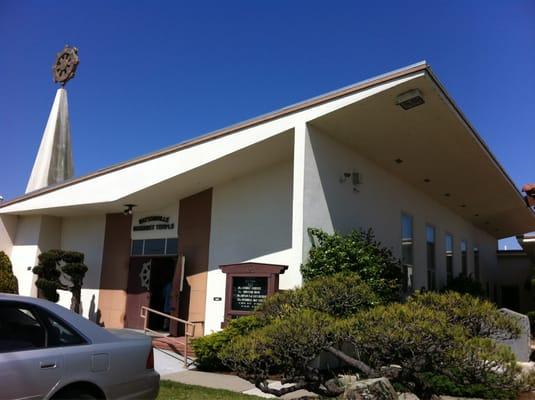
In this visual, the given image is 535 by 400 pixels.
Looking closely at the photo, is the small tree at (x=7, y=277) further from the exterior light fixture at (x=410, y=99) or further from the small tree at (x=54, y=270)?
the exterior light fixture at (x=410, y=99)

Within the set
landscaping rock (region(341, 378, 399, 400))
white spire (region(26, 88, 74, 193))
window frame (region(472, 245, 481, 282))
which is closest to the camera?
landscaping rock (region(341, 378, 399, 400))

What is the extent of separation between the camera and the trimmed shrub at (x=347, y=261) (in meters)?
9.27

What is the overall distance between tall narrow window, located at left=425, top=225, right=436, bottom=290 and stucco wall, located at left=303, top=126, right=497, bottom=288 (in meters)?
0.34

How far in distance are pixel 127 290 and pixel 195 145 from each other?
17.9 ft

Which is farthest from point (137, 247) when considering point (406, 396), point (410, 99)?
point (406, 396)

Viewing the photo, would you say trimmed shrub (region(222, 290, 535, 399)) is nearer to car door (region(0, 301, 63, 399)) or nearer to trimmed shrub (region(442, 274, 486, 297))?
car door (region(0, 301, 63, 399))

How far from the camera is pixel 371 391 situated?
4.72m

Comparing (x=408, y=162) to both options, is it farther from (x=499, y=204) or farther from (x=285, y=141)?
(x=499, y=204)

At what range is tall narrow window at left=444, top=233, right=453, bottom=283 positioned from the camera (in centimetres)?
1983

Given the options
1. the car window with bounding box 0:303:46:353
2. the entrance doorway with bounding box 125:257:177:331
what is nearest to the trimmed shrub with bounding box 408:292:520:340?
the car window with bounding box 0:303:46:353

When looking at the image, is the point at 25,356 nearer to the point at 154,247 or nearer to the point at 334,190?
Result: the point at 334,190

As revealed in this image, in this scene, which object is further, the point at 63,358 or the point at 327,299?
the point at 327,299

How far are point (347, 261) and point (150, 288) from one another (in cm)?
667

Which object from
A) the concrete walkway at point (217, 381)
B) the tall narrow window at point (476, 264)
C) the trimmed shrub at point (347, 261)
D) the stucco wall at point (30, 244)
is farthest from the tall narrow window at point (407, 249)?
the stucco wall at point (30, 244)
